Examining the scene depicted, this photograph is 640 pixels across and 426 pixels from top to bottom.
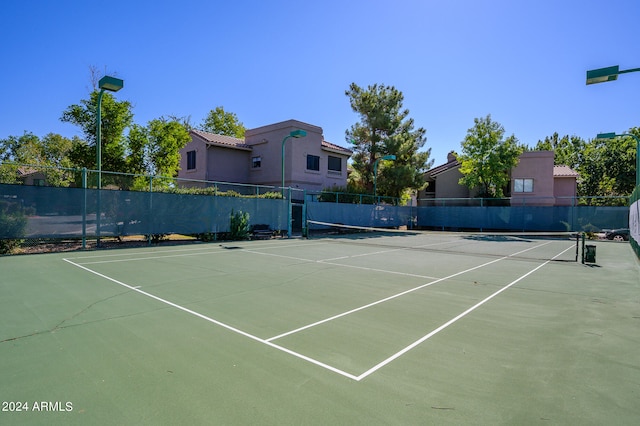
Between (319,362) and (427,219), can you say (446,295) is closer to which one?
(319,362)

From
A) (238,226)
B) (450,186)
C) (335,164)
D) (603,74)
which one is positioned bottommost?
(238,226)

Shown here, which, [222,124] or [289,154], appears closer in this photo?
[289,154]

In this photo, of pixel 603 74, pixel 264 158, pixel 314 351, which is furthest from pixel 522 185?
pixel 314 351

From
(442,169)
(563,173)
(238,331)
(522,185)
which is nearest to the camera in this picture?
(238,331)

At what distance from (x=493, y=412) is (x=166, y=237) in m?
19.4

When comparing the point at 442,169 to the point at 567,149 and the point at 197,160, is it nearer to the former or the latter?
the point at 197,160

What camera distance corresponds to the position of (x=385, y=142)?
35219 mm

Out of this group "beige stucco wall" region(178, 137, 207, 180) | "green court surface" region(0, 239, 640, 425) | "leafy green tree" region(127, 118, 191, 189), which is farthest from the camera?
"beige stucco wall" region(178, 137, 207, 180)

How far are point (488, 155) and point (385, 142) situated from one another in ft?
33.0

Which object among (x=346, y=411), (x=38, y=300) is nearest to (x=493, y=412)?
(x=346, y=411)

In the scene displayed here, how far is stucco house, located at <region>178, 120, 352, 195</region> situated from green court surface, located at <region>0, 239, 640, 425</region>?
21987 mm

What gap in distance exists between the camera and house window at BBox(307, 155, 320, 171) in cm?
3219

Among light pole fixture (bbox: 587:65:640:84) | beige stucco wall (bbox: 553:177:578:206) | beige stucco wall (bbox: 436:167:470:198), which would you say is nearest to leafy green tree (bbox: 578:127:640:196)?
beige stucco wall (bbox: 553:177:578:206)

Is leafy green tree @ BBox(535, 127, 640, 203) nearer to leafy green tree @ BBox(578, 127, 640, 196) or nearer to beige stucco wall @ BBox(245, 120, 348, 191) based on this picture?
leafy green tree @ BBox(578, 127, 640, 196)
